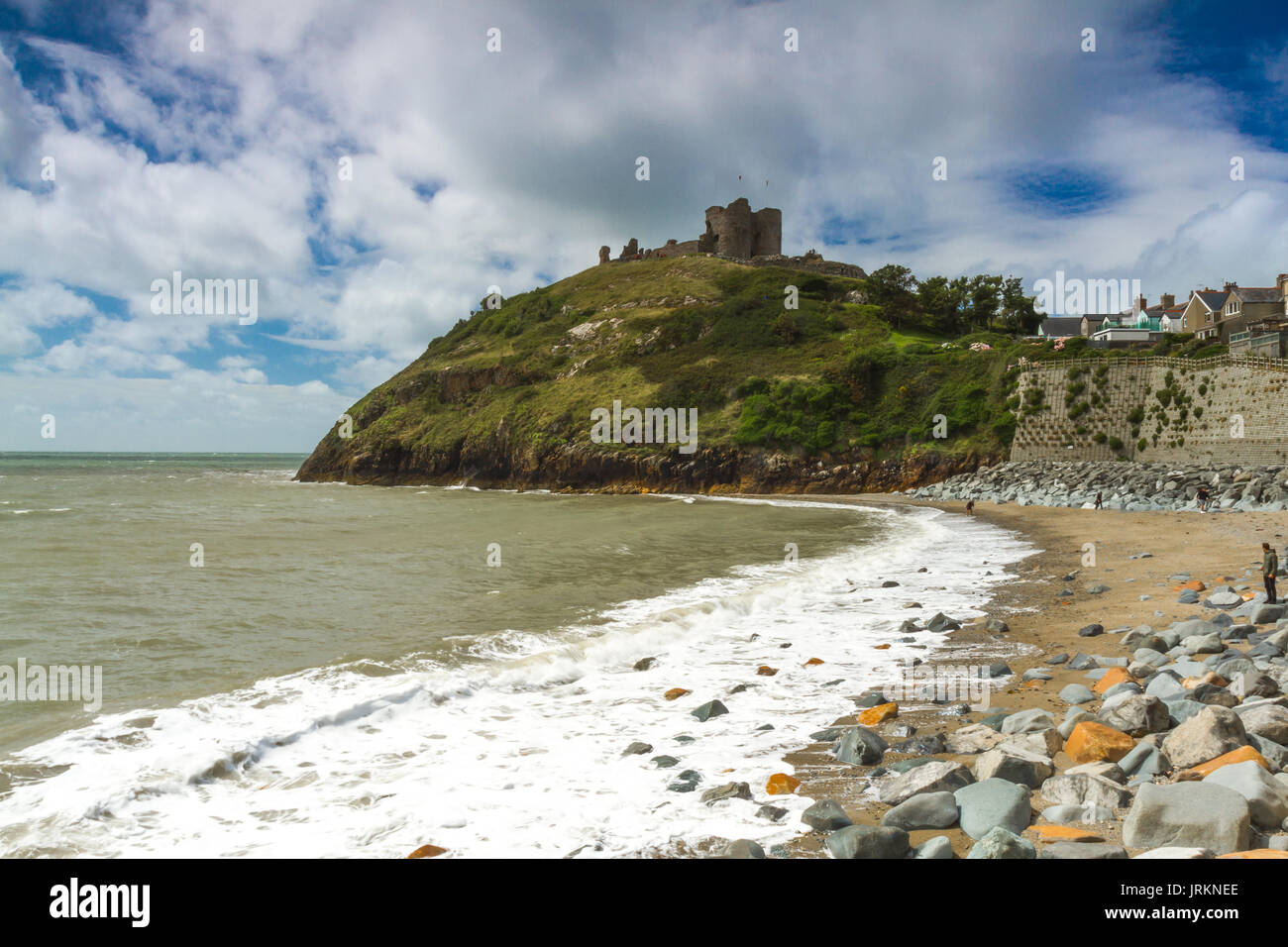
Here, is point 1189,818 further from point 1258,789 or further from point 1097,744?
point 1097,744

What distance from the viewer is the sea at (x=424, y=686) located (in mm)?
5203

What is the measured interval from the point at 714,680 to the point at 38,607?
13.1m

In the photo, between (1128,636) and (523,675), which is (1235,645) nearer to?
(1128,636)

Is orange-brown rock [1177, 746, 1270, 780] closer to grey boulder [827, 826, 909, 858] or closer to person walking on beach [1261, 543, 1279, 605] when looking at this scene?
grey boulder [827, 826, 909, 858]

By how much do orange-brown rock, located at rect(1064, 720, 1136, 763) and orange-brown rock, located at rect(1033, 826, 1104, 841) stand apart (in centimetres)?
128

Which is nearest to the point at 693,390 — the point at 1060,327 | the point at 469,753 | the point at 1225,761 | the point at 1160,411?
the point at 1160,411

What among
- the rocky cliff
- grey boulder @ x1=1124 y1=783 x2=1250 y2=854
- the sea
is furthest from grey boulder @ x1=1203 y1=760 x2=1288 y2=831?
the rocky cliff

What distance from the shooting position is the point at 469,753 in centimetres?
665

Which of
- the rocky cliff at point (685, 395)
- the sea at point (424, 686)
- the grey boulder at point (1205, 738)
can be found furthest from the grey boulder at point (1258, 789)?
the rocky cliff at point (685, 395)

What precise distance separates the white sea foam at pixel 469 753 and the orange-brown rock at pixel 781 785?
28cm

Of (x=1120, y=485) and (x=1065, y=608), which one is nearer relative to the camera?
(x=1065, y=608)

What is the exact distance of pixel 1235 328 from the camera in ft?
201

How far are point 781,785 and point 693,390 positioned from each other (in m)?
60.3
